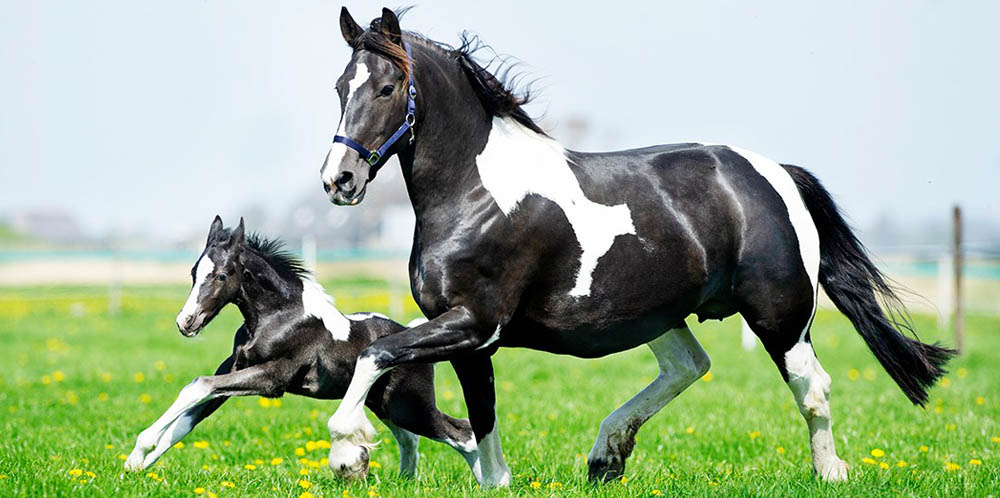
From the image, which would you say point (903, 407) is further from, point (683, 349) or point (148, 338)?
point (148, 338)

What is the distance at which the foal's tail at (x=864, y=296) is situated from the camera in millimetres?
5773

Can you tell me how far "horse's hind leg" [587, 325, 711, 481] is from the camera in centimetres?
538

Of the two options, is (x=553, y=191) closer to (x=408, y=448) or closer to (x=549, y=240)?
(x=549, y=240)

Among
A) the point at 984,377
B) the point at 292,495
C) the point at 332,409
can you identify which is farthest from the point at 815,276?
the point at 984,377

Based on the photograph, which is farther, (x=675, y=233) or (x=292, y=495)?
(x=675, y=233)

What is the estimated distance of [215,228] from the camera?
566 cm

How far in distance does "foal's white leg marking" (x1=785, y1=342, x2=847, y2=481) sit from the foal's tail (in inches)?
21.9

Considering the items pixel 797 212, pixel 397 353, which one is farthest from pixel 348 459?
pixel 797 212

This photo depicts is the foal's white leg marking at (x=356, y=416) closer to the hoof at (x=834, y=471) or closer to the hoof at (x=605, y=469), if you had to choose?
the hoof at (x=605, y=469)

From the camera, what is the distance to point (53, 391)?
945 cm

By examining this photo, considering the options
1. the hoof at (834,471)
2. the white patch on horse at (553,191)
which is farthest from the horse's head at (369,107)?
the hoof at (834,471)

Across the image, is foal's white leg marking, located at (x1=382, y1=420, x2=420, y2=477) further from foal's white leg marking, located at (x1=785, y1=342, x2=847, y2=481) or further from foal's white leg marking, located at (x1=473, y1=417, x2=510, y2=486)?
foal's white leg marking, located at (x1=785, y1=342, x2=847, y2=481)

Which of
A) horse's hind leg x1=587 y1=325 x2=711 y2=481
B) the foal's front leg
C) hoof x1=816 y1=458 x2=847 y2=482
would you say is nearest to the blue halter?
the foal's front leg

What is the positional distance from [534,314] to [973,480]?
7.81 feet
